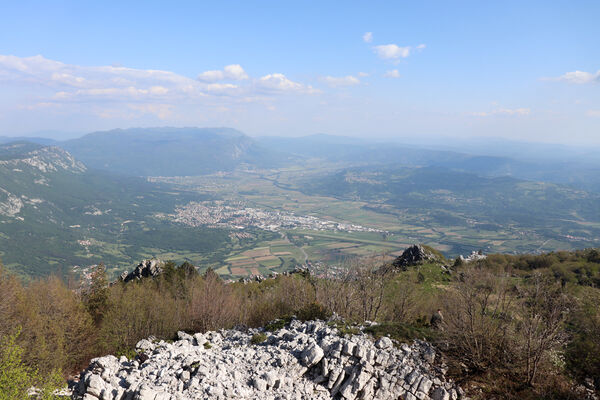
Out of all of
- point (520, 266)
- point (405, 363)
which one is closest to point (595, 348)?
point (405, 363)

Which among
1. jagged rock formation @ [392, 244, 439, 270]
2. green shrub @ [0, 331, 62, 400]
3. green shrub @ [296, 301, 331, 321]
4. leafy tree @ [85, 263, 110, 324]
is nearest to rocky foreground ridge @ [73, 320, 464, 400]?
green shrub @ [0, 331, 62, 400]

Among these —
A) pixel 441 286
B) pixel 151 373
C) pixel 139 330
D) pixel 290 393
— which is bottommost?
pixel 441 286

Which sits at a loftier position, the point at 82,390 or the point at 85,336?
the point at 82,390

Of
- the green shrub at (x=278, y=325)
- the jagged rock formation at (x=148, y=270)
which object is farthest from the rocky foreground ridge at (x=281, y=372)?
the jagged rock formation at (x=148, y=270)

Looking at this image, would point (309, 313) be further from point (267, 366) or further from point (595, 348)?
point (595, 348)

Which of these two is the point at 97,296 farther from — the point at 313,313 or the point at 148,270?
the point at 313,313

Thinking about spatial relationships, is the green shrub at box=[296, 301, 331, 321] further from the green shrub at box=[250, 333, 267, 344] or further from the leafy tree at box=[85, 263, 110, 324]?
the leafy tree at box=[85, 263, 110, 324]
